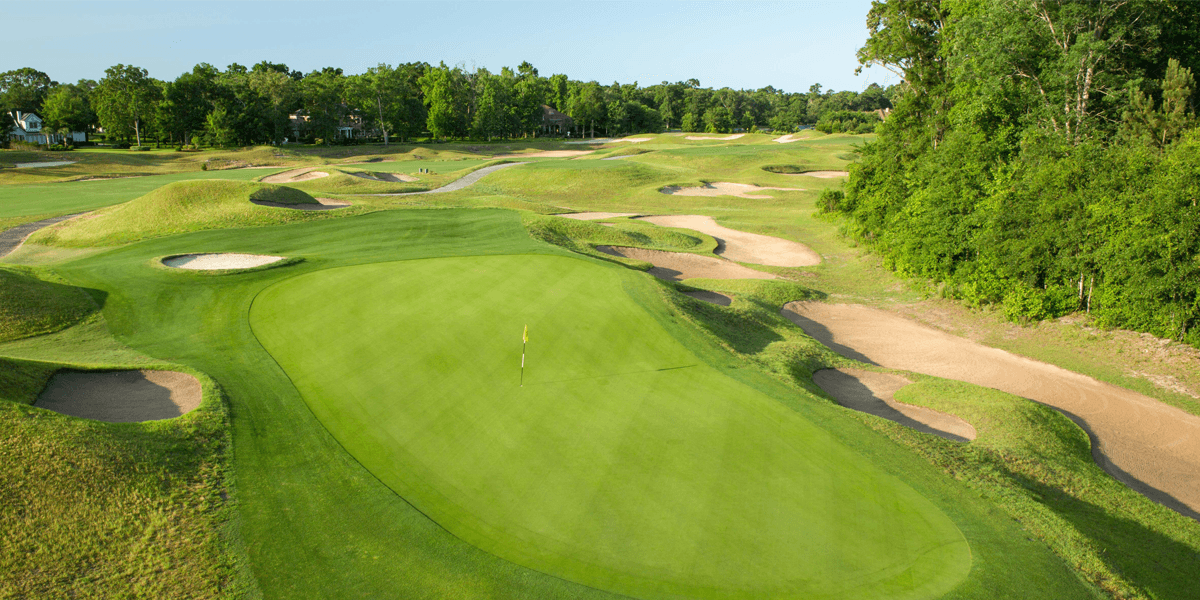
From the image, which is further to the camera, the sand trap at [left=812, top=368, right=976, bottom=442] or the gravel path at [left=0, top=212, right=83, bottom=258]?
the gravel path at [left=0, top=212, right=83, bottom=258]

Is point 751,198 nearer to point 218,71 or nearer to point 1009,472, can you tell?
point 1009,472

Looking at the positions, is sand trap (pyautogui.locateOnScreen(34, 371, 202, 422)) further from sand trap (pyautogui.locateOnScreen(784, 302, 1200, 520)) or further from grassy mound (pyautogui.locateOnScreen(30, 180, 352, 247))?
sand trap (pyautogui.locateOnScreen(784, 302, 1200, 520))

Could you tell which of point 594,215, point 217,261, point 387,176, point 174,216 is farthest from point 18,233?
point 594,215

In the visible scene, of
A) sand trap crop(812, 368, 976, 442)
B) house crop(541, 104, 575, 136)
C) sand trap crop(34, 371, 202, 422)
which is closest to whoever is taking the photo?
sand trap crop(34, 371, 202, 422)

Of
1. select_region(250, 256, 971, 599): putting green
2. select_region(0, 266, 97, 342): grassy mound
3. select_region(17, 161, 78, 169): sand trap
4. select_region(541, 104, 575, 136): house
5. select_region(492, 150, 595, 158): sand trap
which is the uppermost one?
select_region(541, 104, 575, 136): house

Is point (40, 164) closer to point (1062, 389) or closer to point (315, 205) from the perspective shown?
point (315, 205)

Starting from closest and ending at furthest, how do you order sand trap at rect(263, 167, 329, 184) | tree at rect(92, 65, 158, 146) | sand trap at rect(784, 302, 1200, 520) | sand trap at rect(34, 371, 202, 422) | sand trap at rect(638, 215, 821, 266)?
sand trap at rect(34, 371, 202, 422), sand trap at rect(784, 302, 1200, 520), sand trap at rect(638, 215, 821, 266), sand trap at rect(263, 167, 329, 184), tree at rect(92, 65, 158, 146)

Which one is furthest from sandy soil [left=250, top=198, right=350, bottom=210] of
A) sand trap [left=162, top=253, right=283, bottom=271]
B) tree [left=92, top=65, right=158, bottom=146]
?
tree [left=92, top=65, right=158, bottom=146]

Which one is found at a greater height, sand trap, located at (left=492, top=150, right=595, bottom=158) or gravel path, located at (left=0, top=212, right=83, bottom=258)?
sand trap, located at (left=492, top=150, right=595, bottom=158)

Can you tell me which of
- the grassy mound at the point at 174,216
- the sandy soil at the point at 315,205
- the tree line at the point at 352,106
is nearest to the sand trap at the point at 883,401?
the grassy mound at the point at 174,216
